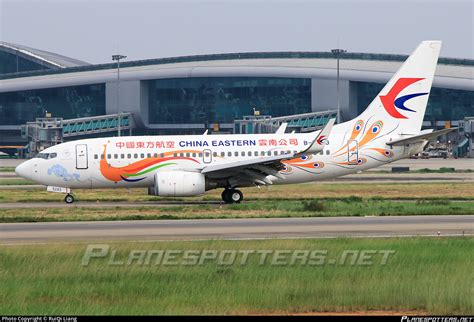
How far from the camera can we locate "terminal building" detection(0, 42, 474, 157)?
382 feet

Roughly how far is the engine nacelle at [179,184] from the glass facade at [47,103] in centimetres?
8981

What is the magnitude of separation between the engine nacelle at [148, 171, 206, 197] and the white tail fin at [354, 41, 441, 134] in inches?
389

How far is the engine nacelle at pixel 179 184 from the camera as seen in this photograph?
1635 inches

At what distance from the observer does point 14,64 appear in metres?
148

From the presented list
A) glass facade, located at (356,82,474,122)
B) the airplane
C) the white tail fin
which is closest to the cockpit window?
Result: the airplane

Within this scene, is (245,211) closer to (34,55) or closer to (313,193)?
(313,193)

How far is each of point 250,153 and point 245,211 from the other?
7.73 meters

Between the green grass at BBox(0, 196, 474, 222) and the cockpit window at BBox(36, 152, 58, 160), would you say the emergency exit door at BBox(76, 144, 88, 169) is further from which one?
the green grass at BBox(0, 196, 474, 222)

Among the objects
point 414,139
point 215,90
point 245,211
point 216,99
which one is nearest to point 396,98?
point 414,139

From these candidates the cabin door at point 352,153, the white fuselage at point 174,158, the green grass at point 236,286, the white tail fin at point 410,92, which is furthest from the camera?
the white tail fin at point 410,92

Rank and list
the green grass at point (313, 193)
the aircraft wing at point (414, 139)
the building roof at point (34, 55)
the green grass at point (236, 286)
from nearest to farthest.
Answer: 1. the green grass at point (236, 286)
2. the aircraft wing at point (414, 139)
3. the green grass at point (313, 193)
4. the building roof at point (34, 55)

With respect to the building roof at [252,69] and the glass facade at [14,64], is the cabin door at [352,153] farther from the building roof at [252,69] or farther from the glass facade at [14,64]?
the glass facade at [14,64]

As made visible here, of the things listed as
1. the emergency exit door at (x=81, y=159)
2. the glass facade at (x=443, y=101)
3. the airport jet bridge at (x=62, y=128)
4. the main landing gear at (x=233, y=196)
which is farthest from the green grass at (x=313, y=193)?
the glass facade at (x=443, y=101)

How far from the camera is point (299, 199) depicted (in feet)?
148
